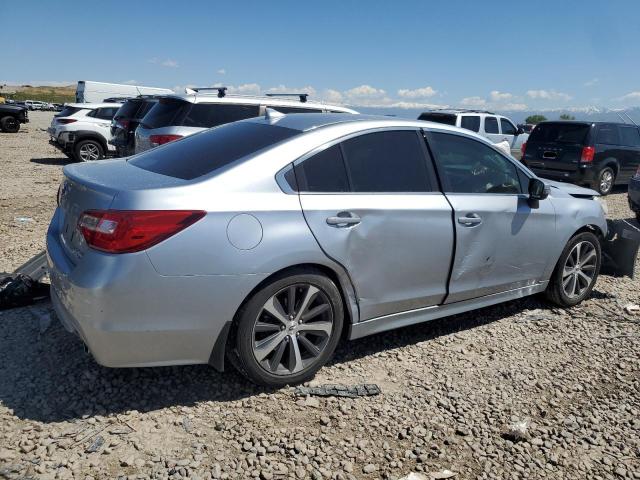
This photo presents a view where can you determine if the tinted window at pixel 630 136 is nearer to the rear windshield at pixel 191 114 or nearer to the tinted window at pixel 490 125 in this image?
the tinted window at pixel 490 125

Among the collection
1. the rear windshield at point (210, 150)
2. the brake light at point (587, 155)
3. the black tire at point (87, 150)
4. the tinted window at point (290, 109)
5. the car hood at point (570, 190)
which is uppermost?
the tinted window at point (290, 109)

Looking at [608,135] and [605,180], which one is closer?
[605,180]

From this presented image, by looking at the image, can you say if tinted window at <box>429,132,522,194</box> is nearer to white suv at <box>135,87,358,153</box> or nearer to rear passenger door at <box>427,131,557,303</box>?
rear passenger door at <box>427,131,557,303</box>

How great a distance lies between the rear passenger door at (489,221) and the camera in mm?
4051

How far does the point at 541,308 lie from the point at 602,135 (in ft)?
30.9

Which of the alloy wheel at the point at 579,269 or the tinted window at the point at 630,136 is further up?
the tinted window at the point at 630,136

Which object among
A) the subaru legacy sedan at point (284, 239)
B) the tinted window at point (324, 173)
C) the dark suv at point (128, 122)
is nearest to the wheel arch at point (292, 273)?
the subaru legacy sedan at point (284, 239)

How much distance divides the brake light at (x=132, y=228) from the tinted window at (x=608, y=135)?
39.8ft

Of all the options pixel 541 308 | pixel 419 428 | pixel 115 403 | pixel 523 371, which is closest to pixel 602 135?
pixel 541 308

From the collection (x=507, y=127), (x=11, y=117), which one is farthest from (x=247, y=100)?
(x=11, y=117)

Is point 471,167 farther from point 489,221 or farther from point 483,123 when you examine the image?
point 483,123

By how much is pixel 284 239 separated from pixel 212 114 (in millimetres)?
6207

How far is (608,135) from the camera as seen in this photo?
42.9 feet

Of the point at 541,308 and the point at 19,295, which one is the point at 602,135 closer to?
the point at 541,308
